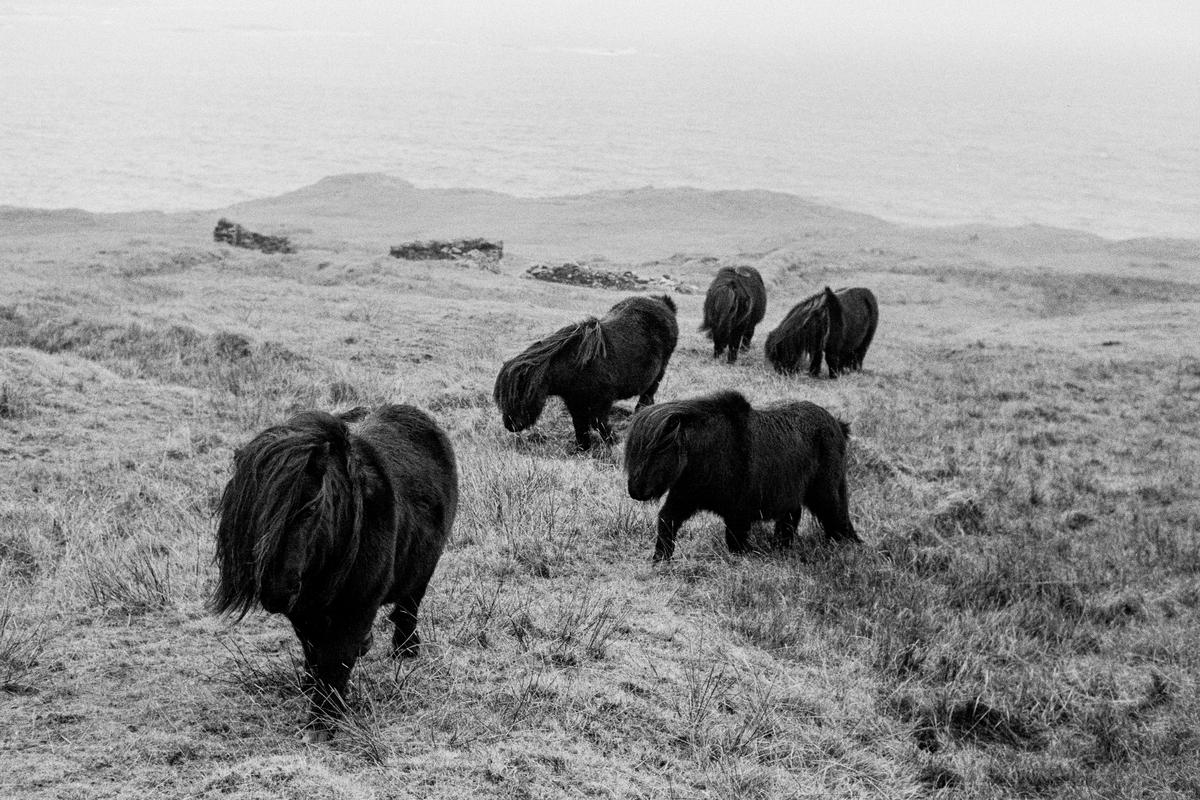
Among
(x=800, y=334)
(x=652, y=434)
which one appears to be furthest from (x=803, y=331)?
(x=652, y=434)

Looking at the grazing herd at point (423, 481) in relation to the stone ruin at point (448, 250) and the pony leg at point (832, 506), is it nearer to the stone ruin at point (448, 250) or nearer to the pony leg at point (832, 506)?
the pony leg at point (832, 506)

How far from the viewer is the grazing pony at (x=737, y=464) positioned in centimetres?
730

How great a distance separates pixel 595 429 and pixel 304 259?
78.3 feet

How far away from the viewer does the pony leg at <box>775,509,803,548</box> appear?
847 cm

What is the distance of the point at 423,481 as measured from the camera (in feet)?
16.8

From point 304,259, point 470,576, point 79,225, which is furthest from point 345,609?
point 79,225

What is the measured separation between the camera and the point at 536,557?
23.2 feet

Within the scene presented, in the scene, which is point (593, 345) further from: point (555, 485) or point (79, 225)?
point (79, 225)

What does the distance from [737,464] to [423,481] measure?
3233 millimetres

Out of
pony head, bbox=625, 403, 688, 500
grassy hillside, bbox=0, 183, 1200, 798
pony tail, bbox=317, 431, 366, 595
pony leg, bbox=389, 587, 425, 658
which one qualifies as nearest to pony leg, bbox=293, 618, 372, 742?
grassy hillside, bbox=0, 183, 1200, 798

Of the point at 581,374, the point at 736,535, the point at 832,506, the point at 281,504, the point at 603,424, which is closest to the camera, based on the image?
the point at 281,504

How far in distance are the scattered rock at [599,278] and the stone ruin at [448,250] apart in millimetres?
3455

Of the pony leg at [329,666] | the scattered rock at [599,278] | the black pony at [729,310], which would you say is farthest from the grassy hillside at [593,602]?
the scattered rock at [599,278]

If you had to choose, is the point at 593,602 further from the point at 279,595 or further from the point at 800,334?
the point at 800,334
